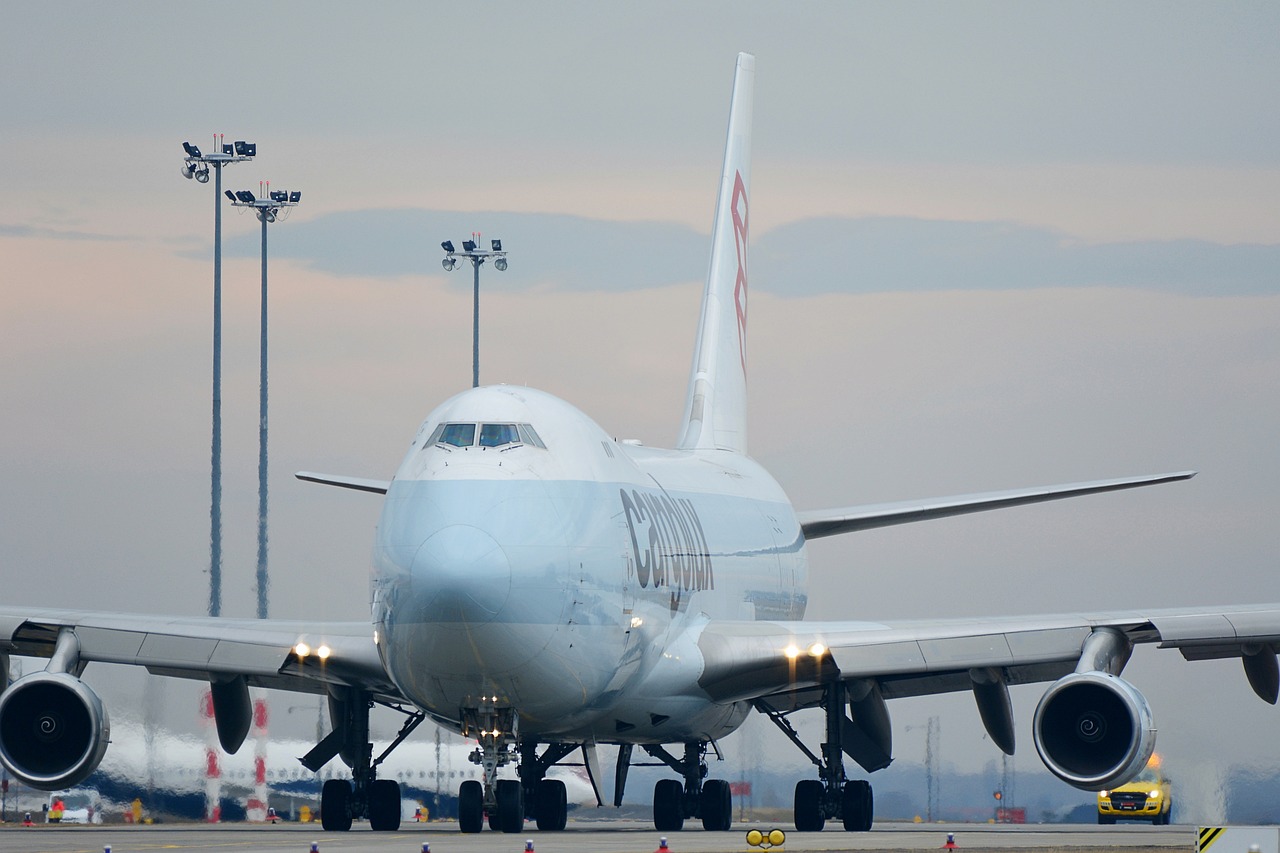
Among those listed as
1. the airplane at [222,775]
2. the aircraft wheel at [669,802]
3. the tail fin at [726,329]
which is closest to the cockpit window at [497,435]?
the airplane at [222,775]

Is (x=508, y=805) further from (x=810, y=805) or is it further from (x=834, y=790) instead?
(x=810, y=805)

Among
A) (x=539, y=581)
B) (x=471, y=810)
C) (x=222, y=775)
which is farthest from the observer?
(x=222, y=775)

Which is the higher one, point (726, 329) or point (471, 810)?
point (726, 329)

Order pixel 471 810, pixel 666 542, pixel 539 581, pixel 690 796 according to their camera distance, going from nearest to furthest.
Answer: pixel 539 581
pixel 471 810
pixel 666 542
pixel 690 796

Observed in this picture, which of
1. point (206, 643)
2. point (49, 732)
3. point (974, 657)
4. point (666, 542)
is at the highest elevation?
Result: point (666, 542)

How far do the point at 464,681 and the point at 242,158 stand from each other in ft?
85.8

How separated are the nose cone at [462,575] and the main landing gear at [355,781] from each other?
503 cm

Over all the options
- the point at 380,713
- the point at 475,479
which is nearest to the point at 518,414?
the point at 475,479

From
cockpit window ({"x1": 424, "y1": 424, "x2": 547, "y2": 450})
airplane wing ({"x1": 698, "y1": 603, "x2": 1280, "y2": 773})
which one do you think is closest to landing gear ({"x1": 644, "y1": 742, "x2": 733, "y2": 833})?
airplane wing ({"x1": 698, "y1": 603, "x2": 1280, "y2": 773})

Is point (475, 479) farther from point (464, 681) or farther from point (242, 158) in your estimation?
point (242, 158)

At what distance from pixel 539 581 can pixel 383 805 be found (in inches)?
230

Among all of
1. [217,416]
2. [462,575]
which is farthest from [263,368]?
[462,575]

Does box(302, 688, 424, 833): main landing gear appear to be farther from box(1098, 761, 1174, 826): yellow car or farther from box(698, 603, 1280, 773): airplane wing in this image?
box(1098, 761, 1174, 826): yellow car

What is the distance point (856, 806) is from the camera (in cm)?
2823
